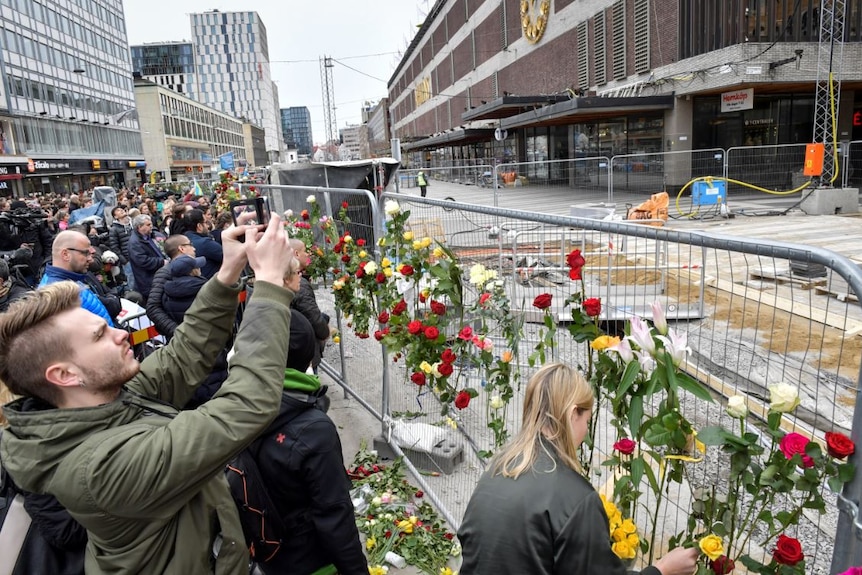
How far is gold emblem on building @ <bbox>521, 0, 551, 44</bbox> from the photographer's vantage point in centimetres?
3105

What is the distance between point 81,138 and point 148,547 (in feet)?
208

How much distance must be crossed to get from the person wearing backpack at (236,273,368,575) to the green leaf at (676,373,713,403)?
1.35 meters

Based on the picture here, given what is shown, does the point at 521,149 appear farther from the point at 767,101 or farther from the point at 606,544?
the point at 606,544

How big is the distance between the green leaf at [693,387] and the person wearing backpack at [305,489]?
4.42 ft

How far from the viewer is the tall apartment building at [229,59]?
6132 inches

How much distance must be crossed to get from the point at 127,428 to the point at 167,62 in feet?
494

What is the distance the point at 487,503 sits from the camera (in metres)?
1.76

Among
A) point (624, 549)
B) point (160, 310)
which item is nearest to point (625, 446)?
point (624, 549)

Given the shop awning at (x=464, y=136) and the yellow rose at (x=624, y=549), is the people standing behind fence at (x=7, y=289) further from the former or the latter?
the shop awning at (x=464, y=136)

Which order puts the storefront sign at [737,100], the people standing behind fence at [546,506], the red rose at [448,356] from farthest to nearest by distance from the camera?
1. the storefront sign at [737,100]
2. the red rose at [448,356]
3. the people standing behind fence at [546,506]

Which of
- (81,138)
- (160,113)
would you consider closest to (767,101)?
(81,138)

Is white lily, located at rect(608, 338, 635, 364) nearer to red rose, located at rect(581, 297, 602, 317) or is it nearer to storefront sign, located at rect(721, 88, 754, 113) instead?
red rose, located at rect(581, 297, 602, 317)

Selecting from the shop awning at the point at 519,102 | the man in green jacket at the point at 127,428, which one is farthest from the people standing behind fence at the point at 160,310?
the shop awning at the point at 519,102

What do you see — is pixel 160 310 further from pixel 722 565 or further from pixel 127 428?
pixel 722 565
